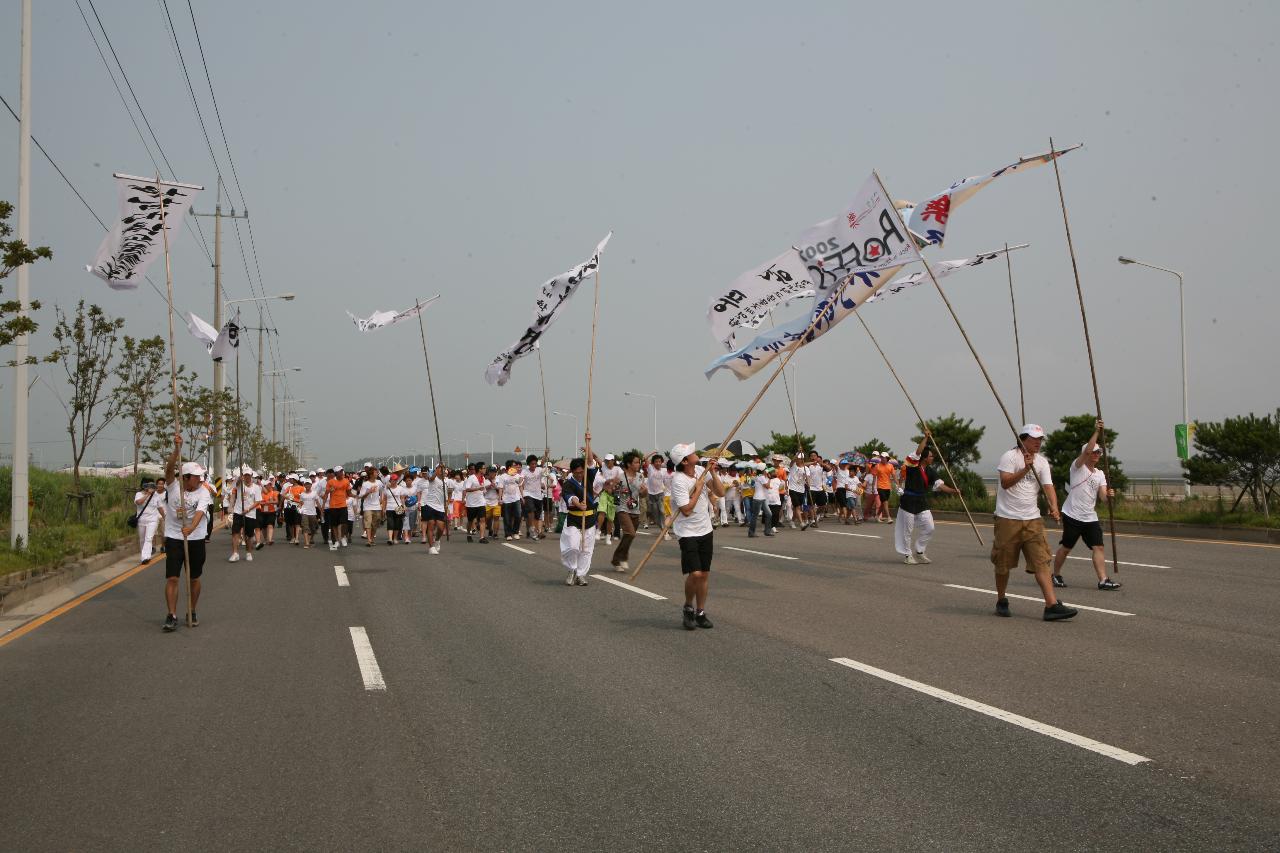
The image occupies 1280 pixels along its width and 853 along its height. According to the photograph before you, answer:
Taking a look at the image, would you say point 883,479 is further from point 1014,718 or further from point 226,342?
point 1014,718

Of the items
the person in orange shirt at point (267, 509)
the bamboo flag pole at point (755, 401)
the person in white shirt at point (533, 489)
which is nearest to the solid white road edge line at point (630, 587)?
the bamboo flag pole at point (755, 401)

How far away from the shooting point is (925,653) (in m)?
8.34

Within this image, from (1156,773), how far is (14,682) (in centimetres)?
785

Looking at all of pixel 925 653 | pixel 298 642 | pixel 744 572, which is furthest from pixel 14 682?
pixel 744 572

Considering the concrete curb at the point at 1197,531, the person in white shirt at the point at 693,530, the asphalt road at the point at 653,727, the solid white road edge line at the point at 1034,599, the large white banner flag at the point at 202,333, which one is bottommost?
the asphalt road at the point at 653,727

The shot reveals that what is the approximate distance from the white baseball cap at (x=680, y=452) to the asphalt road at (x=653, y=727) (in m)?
1.68

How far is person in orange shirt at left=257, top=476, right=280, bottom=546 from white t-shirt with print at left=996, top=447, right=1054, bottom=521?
1629 centimetres

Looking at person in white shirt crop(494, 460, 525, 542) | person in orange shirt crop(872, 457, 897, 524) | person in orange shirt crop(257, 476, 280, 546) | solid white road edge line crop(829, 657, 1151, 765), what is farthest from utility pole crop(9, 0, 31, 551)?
person in orange shirt crop(872, 457, 897, 524)

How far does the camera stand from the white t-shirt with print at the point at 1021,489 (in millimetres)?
10078

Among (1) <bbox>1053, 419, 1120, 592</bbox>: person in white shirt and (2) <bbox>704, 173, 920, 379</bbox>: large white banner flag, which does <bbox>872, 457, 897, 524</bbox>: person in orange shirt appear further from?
(1) <bbox>1053, 419, 1120, 592</bbox>: person in white shirt

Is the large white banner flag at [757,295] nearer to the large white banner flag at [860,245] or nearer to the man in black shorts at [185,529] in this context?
the large white banner flag at [860,245]

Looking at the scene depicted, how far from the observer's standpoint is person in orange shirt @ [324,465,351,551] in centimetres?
2175

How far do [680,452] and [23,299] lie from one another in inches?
437

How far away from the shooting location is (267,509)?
2275 centimetres
